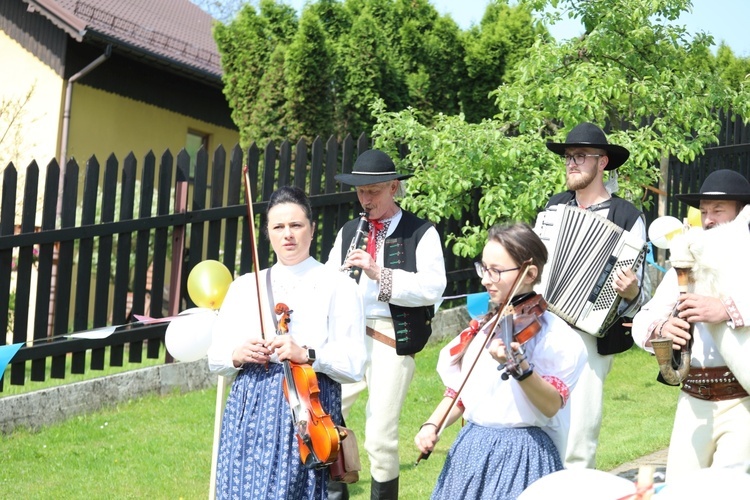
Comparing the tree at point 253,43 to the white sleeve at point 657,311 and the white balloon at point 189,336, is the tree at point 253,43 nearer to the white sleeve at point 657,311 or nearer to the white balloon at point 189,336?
the white balloon at point 189,336

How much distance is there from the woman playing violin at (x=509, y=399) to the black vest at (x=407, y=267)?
1780 millimetres

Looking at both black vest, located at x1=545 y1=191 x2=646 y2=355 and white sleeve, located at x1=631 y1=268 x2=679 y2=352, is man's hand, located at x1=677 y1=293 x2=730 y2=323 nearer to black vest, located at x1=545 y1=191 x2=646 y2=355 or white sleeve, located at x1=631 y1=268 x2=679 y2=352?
white sleeve, located at x1=631 y1=268 x2=679 y2=352

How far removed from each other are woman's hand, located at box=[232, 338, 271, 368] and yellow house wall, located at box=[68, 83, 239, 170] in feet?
36.7

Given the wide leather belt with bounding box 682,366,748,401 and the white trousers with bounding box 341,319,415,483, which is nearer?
the wide leather belt with bounding box 682,366,748,401

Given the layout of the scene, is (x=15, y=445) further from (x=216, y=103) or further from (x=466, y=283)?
(x=216, y=103)

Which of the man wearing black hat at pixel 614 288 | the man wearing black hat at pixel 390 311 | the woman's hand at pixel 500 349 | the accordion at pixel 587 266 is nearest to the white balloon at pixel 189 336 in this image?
the man wearing black hat at pixel 390 311

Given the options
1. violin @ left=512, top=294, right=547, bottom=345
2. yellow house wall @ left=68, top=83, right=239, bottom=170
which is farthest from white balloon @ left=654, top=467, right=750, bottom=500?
yellow house wall @ left=68, top=83, right=239, bottom=170

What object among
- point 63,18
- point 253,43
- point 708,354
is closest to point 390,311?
point 708,354

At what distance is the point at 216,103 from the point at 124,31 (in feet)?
9.03

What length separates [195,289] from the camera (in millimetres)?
6250

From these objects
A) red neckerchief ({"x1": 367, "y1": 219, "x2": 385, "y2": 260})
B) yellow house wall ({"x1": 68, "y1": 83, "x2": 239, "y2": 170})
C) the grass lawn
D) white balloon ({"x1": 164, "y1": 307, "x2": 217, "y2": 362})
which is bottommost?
the grass lawn

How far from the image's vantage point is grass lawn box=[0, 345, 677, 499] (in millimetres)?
6215

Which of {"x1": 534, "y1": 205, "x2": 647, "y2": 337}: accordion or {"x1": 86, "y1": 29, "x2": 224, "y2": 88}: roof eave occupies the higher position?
{"x1": 86, "y1": 29, "x2": 224, "y2": 88}: roof eave

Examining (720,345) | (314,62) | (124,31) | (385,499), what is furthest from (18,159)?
(720,345)
